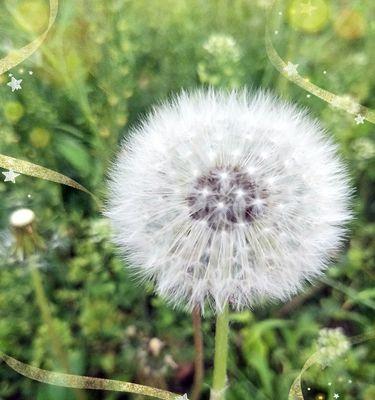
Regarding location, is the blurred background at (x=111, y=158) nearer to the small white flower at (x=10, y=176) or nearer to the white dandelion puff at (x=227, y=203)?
the small white flower at (x=10, y=176)

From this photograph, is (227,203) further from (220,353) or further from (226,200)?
(220,353)

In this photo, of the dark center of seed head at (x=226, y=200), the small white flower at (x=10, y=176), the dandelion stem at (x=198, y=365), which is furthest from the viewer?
the small white flower at (x=10, y=176)

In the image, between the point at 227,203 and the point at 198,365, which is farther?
the point at 198,365

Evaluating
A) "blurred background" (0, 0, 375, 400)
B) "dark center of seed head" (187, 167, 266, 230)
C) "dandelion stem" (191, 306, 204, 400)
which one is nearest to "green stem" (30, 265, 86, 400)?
"blurred background" (0, 0, 375, 400)

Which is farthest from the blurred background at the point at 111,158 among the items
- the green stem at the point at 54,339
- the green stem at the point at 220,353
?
the green stem at the point at 220,353

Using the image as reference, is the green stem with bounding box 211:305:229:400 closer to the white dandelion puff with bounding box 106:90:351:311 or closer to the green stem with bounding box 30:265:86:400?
the white dandelion puff with bounding box 106:90:351:311

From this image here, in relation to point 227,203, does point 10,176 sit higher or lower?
higher

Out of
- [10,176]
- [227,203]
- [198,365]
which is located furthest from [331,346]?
[10,176]
